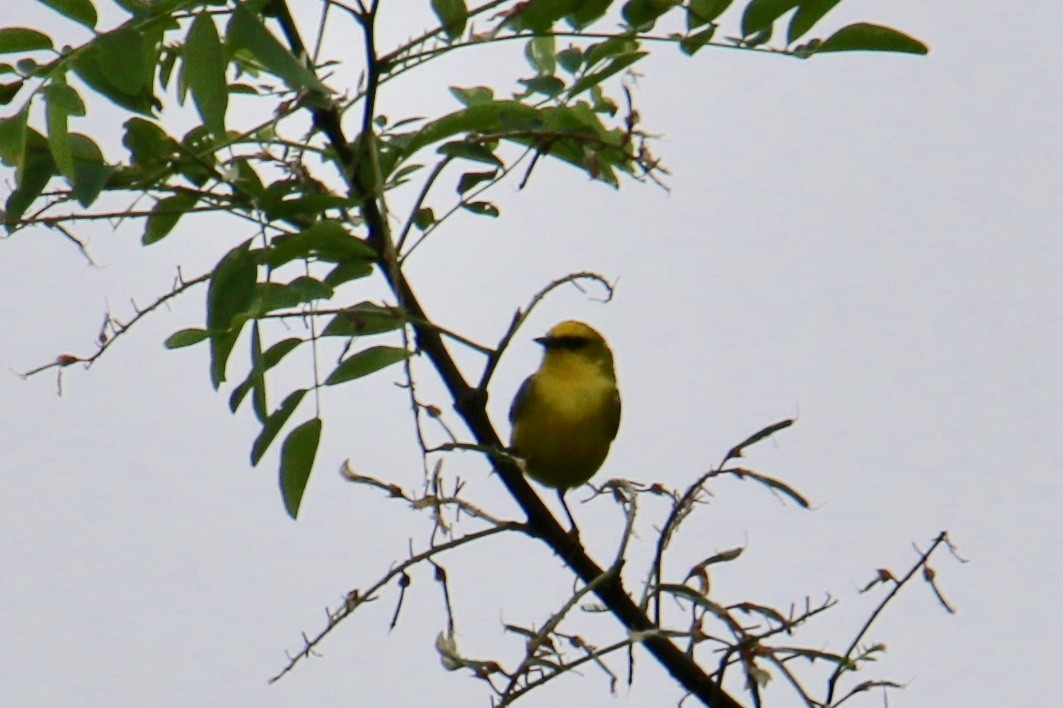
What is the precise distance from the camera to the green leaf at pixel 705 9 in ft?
7.72

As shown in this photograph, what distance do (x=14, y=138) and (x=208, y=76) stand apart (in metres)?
0.32

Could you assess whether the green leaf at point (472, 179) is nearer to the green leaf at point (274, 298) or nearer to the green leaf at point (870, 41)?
the green leaf at point (274, 298)

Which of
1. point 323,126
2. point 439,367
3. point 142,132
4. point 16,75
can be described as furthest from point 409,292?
point 16,75

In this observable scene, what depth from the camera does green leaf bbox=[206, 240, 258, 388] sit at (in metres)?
2.27

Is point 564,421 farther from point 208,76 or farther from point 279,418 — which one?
point 208,76

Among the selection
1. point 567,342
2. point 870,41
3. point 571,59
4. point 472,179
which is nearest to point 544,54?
point 571,59

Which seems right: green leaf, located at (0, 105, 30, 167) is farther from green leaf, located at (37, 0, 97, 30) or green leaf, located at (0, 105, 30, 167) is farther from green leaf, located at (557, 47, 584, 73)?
green leaf, located at (557, 47, 584, 73)

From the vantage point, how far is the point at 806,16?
7.79ft

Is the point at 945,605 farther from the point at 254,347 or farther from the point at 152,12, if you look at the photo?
the point at 152,12

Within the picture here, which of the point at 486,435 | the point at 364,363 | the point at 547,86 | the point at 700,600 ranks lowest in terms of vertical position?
the point at 700,600

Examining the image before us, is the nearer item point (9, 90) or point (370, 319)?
point (9, 90)

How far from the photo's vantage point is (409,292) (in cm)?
227

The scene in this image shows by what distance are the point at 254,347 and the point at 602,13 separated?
2.40ft

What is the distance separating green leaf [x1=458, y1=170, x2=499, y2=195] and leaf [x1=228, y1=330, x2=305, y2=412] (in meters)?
0.37
